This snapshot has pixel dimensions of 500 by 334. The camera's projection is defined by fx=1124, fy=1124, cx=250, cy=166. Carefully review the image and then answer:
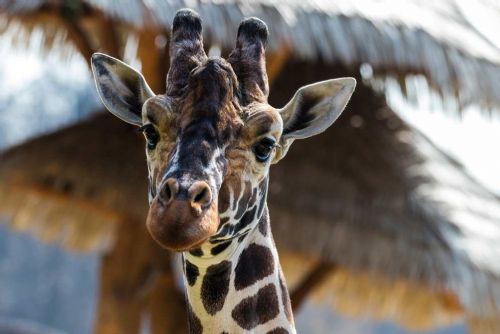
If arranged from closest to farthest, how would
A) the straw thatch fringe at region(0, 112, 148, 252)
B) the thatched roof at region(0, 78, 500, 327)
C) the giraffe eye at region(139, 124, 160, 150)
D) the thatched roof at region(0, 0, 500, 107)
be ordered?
the giraffe eye at region(139, 124, 160, 150)
the thatched roof at region(0, 0, 500, 107)
the thatched roof at region(0, 78, 500, 327)
the straw thatch fringe at region(0, 112, 148, 252)

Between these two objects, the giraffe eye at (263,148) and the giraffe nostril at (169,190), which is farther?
the giraffe eye at (263,148)

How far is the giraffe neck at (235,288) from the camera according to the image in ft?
8.70

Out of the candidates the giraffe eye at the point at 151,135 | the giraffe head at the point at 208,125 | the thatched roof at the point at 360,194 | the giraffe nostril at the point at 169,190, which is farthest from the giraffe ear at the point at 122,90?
the thatched roof at the point at 360,194

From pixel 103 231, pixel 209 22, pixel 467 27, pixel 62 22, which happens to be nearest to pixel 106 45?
pixel 62 22

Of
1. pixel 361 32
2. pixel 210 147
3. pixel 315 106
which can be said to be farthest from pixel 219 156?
pixel 361 32

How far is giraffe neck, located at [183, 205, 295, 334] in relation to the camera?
2650 millimetres

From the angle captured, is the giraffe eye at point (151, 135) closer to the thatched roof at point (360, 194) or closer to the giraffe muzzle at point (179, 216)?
the giraffe muzzle at point (179, 216)

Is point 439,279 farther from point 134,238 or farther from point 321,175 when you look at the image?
point 134,238

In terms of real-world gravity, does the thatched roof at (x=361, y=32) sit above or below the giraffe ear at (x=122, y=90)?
below

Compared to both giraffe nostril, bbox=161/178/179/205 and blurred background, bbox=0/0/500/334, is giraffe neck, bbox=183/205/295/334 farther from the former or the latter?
blurred background, bbox=0/0/500/334

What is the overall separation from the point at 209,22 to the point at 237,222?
299cm

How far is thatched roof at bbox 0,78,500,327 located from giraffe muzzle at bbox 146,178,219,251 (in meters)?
4.22

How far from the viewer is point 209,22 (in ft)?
17.9

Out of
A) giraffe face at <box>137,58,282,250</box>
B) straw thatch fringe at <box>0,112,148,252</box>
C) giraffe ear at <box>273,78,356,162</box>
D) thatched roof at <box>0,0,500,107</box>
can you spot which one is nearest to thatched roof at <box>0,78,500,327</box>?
straw thatch fringe at <box>0,112,148,252</box>
